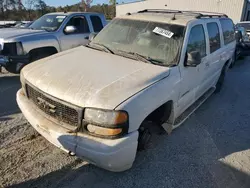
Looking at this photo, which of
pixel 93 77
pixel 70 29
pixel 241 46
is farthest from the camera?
pixel 241 46

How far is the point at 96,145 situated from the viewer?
221 centimetres

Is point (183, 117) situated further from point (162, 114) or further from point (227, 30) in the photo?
point (227, 30)

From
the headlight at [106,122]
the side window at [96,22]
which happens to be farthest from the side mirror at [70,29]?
the headlight at [106,122]

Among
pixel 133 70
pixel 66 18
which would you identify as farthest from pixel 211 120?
pixel 66 18

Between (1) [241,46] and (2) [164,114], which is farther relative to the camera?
(1) [241,46]

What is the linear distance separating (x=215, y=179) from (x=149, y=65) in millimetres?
1659

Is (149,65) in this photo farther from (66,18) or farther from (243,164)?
(66,18)

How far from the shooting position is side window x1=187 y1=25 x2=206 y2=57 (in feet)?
11.0

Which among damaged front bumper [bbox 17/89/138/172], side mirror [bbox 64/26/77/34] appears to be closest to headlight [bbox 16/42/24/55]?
side mirror [bbox 64/26/77/34]

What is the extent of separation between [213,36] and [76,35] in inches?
155

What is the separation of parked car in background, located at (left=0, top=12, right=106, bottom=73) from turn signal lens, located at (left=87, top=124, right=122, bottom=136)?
3734 millimetres

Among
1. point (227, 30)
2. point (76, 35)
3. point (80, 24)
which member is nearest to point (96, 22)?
point (80, 24)

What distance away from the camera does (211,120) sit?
429cm

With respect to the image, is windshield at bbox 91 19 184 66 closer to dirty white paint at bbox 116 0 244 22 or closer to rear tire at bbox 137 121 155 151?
rear tire at bbox 137 121 155 151
